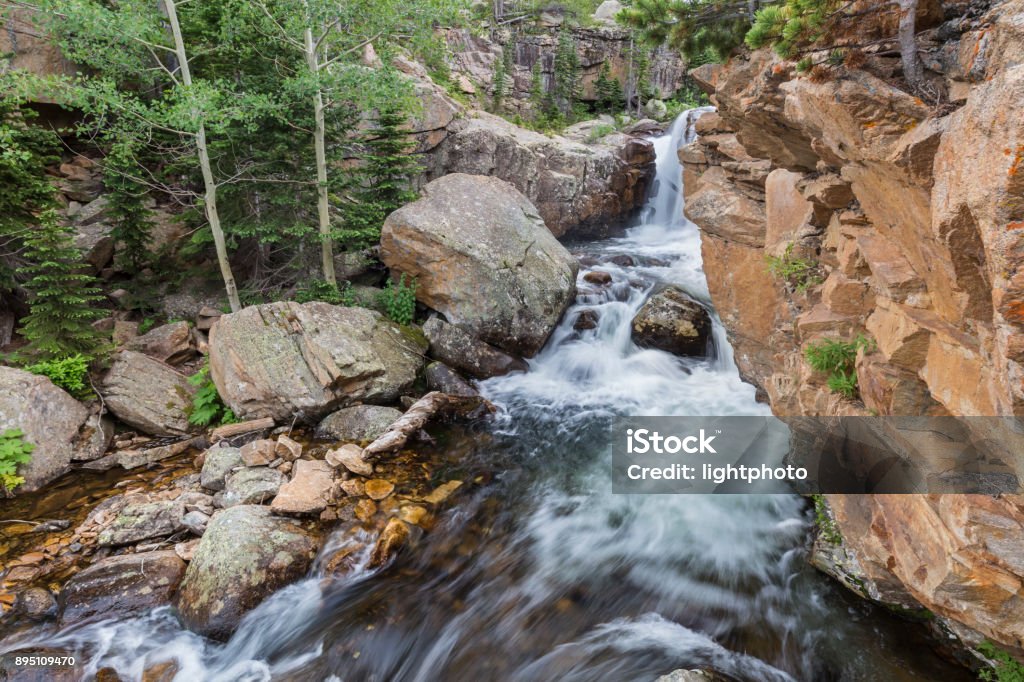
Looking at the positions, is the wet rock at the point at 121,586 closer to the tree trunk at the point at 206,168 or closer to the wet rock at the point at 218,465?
the wet rock at the point at 218,465

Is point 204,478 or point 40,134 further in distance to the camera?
point 40,134

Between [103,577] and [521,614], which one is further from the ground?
[103,577]

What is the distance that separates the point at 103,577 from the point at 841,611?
7.92 metres

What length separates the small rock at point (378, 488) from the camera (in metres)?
6.88

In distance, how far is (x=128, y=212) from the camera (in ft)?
34.0

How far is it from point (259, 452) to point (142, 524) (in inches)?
65.4

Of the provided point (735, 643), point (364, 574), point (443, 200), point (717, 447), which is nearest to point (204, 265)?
point (443, 200)

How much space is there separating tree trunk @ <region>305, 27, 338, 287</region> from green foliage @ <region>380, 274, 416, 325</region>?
3.82 ft

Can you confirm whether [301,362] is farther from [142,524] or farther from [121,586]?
[121,586]

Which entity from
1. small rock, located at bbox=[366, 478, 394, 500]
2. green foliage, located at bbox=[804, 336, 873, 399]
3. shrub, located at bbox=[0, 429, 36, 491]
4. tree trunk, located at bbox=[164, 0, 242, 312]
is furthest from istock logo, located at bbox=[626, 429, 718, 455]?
shrub, located at bbox=[0, 429, 36, 491]

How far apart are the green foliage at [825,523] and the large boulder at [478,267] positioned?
6.06 metres

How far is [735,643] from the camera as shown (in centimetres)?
477

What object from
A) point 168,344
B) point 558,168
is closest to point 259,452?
point 168,344

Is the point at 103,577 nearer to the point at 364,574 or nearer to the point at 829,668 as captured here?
the point at 364,574
